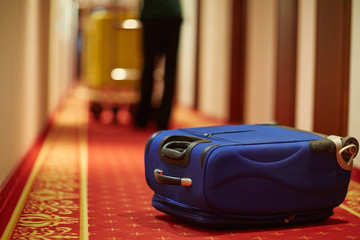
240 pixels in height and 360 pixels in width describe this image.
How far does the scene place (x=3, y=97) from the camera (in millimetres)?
2537

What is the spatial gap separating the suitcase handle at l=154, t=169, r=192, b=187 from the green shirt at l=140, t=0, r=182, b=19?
9.72ft

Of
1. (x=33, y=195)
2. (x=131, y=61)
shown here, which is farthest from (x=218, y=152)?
(x=131, y=61)

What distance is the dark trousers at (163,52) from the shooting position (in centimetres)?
496

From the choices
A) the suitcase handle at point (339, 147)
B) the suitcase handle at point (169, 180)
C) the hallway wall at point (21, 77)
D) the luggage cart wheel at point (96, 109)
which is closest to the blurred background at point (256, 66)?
the hallway wall at point (21, 77)

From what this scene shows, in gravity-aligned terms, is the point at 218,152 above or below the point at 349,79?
below

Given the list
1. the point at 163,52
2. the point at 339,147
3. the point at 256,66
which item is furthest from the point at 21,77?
the point at 256,66

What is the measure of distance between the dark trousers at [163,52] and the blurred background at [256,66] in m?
0.70

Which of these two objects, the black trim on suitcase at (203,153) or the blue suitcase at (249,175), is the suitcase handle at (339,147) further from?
the black trim on suitcase at (203,153)

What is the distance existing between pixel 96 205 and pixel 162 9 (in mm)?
2797

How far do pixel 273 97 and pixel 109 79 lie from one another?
225 cm

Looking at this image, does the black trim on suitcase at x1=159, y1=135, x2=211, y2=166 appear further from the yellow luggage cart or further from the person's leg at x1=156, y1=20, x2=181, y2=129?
the yellow luggage cart

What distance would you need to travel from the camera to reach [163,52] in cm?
514

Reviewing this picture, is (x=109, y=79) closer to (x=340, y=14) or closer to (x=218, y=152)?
(x=340, y=14)

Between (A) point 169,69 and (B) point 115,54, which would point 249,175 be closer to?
(A) point 169,69
